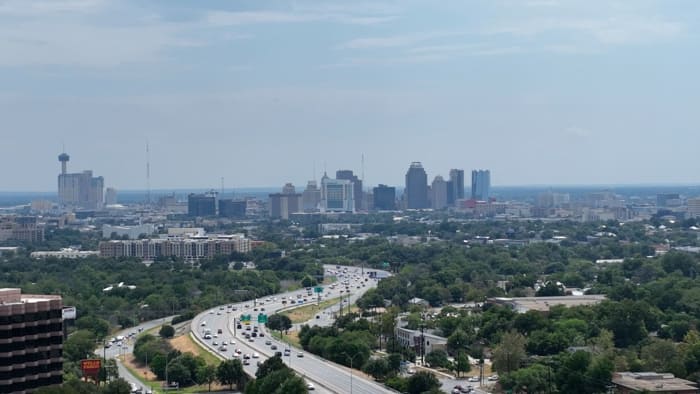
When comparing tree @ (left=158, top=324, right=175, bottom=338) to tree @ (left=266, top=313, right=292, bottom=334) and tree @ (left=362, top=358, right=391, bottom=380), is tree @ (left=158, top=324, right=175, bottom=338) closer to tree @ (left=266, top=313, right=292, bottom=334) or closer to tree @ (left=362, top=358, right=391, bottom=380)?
tree @ (left=266, top=313, right=292, bottom=334)

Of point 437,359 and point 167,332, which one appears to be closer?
point 437,359

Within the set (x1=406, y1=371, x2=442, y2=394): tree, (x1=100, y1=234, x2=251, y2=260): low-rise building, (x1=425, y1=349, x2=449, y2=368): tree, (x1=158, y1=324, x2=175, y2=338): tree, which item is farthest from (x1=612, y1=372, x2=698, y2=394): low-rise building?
(x1=100, y1=234, x2=251, y2=260): low-rise building

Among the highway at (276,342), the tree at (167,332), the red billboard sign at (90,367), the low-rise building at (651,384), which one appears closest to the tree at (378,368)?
the highway at (276,342)

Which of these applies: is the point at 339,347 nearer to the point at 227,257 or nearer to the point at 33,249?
the point at 227,257

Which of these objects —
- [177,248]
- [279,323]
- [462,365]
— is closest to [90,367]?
[462,365]

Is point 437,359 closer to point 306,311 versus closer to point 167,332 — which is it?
point 167,332
